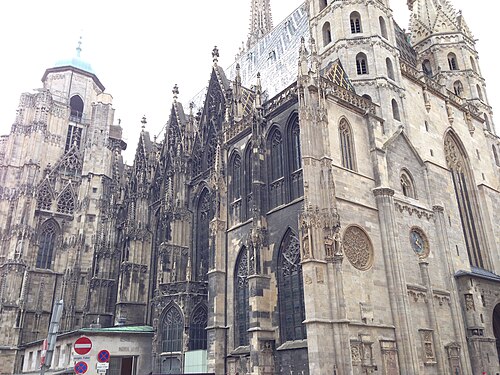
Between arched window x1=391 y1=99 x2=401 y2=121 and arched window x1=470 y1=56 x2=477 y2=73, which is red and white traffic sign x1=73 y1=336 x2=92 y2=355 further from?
arched window x1=470 y1=56 x2=477 y2=73

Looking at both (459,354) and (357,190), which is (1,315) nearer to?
(357,190)

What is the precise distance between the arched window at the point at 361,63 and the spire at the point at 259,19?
41.3 metres

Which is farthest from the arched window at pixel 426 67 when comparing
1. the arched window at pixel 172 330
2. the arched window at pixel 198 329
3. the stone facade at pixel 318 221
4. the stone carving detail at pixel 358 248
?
the arched window at pixel 172 330

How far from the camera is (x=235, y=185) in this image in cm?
3016

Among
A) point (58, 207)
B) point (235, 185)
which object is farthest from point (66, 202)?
point (235, 185)

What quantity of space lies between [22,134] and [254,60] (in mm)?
25132

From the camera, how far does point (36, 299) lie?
43312 mm

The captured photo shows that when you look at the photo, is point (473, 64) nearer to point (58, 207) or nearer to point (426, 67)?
point (426, 67)

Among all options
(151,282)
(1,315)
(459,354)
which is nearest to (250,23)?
(151,282)

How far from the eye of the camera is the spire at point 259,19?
71750mm

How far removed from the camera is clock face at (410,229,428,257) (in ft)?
90.6

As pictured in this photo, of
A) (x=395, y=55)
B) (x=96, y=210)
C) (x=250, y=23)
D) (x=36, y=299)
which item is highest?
(x=250, y=23)

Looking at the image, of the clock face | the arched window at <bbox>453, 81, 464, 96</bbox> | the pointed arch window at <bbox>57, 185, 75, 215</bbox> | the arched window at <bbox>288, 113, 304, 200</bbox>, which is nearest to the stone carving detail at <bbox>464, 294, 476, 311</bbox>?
the clock face

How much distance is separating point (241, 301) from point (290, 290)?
4.04 meters
